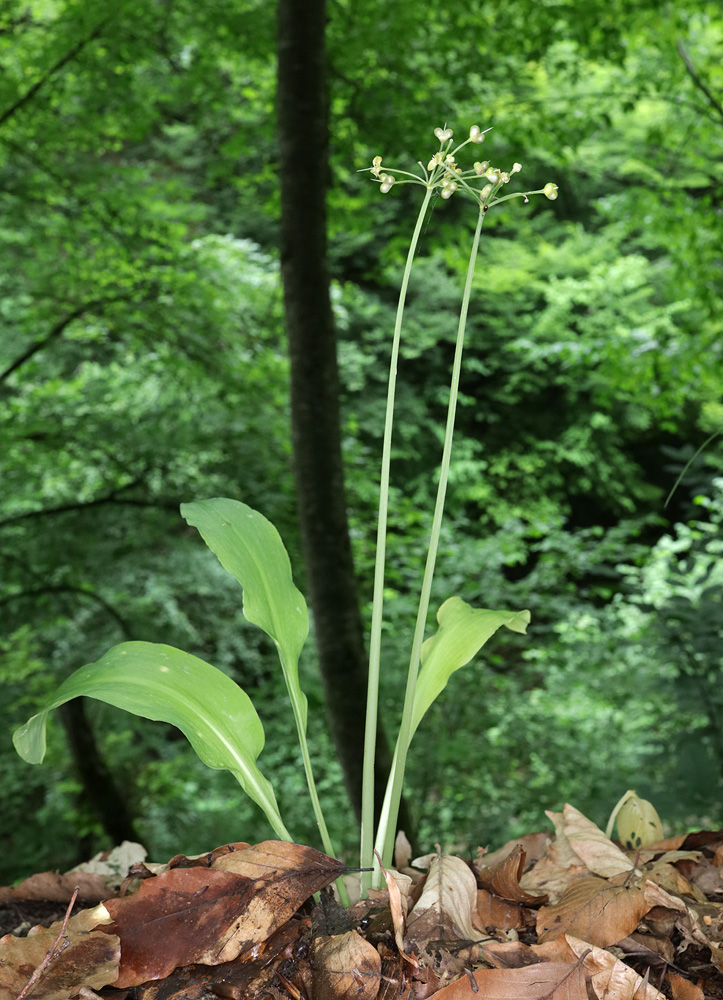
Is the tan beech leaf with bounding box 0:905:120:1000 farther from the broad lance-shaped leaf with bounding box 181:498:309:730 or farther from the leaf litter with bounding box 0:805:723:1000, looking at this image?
the broad lance-shaped leaf with bounding box 181:498:309:730

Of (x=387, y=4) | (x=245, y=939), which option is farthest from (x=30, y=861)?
(x=387, y=4)

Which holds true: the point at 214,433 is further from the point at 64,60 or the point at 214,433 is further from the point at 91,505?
the point at 64,60

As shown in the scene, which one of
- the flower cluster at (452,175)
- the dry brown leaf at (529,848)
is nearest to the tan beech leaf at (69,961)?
the dry brown leaf at (529,848)

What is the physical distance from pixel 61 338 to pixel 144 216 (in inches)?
37.1

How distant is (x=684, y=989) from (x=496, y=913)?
21 centimetres

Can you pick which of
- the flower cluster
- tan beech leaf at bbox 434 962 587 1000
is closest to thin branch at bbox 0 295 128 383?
the flower cluster

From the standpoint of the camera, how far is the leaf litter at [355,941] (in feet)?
2.19

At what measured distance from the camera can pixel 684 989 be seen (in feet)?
2.32

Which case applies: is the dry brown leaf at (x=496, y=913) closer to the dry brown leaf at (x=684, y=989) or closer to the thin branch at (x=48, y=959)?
the dry brown leaf at (x=684, y=989)

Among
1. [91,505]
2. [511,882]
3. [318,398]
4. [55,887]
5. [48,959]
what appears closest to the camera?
[48,959]

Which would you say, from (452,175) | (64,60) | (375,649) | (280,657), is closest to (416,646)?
(375,649)

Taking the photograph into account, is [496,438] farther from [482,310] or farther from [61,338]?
[61,338]

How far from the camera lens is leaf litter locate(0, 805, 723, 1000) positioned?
26.2 inches

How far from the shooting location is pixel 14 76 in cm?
383
